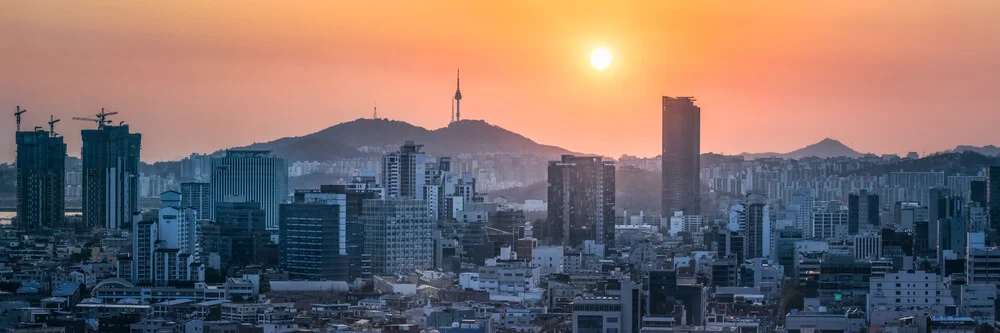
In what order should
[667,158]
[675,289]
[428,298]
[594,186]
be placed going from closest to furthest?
1. [675,289]
2. [428,298]
3. [594,186]
4. [667,158]

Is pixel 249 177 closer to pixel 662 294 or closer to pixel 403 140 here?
pixel 403 140

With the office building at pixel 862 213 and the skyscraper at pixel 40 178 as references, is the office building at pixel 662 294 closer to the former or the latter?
the office building at pixel 862 213

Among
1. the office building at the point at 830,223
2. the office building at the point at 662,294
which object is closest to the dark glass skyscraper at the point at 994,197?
the office building at the point at 830,223

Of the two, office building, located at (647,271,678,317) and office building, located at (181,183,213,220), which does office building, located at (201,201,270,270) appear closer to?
office building, located at (181,183,213,220)

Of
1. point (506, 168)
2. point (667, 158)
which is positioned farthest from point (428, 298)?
point (506, 168)

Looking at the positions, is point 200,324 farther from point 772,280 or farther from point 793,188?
point 793,188

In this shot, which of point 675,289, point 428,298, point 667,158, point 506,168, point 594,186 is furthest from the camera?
point 506,168
